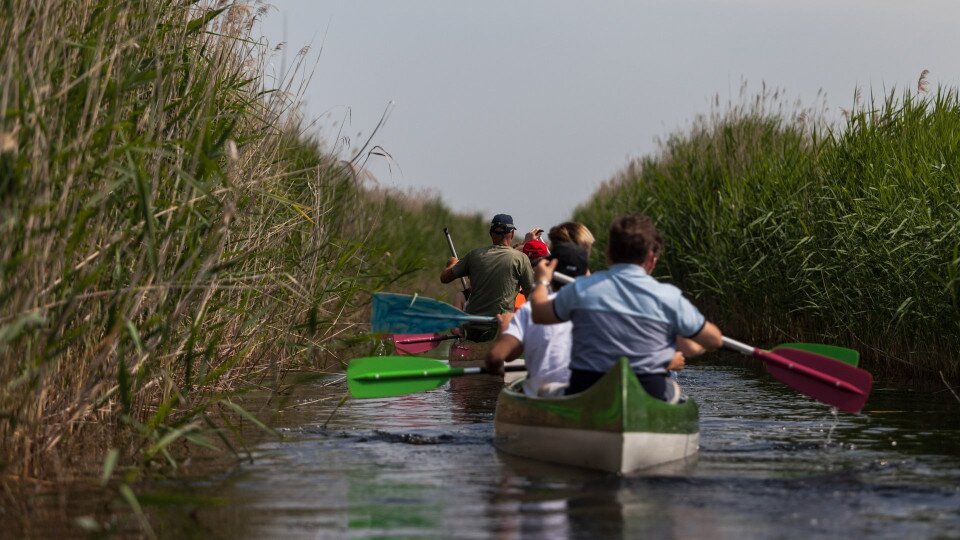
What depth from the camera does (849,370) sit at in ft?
27.1

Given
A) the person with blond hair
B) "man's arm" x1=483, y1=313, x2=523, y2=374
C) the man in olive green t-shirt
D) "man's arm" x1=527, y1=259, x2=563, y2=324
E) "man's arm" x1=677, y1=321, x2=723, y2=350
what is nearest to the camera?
"man's arm" x1=677, y1=321, x2=723, y2=350

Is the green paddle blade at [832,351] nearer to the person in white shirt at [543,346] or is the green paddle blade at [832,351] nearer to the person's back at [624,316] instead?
the person in white shirt at [543,346]

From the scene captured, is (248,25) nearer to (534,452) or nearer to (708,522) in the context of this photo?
(534,452)

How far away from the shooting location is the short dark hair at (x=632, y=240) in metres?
7.14

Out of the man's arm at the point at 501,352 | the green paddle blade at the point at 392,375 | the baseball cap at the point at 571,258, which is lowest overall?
the green paddle blade at the point at 392,375

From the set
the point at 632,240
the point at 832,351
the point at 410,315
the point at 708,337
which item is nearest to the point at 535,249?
the point at 410,315

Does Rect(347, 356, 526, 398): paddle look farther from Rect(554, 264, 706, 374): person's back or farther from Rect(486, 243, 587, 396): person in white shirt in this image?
Rect(554, 264, 706, 374): person's back

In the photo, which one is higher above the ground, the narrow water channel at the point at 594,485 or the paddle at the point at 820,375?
the paddle at the point at 820,375

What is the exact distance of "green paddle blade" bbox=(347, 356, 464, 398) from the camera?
8.36 meters

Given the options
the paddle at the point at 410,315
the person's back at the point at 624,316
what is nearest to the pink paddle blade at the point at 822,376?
the person's back at the point at 624,316

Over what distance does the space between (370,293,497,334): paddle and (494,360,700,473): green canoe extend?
71.2 inches

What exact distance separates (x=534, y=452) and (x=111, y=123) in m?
3.04

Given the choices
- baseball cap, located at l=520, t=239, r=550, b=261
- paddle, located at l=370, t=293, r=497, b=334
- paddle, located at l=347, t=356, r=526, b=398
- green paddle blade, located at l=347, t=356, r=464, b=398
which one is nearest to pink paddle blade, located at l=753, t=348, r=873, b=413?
paddle, located at l=347, t=356, r=526, b=398

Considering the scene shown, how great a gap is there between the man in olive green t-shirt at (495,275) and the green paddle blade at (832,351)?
14.3ft
